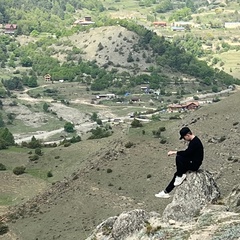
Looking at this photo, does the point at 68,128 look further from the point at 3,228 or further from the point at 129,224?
the point at 129,224

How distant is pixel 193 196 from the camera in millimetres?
18719

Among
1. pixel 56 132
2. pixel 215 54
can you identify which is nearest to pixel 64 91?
pixel 56 132

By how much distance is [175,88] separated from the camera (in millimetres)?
141625

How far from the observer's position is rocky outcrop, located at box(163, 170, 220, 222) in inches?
733

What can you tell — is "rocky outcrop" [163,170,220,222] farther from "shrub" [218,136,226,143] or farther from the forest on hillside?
the forest on hillside

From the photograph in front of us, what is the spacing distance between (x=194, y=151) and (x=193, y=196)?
1.81 meters

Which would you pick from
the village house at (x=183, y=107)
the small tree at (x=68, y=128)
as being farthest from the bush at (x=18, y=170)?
the village house at (x=183, y=107)

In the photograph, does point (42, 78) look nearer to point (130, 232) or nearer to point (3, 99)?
point (3, 99)

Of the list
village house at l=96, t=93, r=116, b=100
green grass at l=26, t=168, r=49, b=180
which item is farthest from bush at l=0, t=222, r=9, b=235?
village house at l=96, t=93, r=116, b=100

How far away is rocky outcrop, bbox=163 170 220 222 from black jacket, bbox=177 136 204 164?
3.15ft

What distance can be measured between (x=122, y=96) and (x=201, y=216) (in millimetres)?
115868

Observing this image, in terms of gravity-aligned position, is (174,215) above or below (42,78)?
above

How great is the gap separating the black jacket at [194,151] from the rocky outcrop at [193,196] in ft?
3.15

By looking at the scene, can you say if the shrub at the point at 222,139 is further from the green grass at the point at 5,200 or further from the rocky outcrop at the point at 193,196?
the rocky outcrop at the point at 193,196
